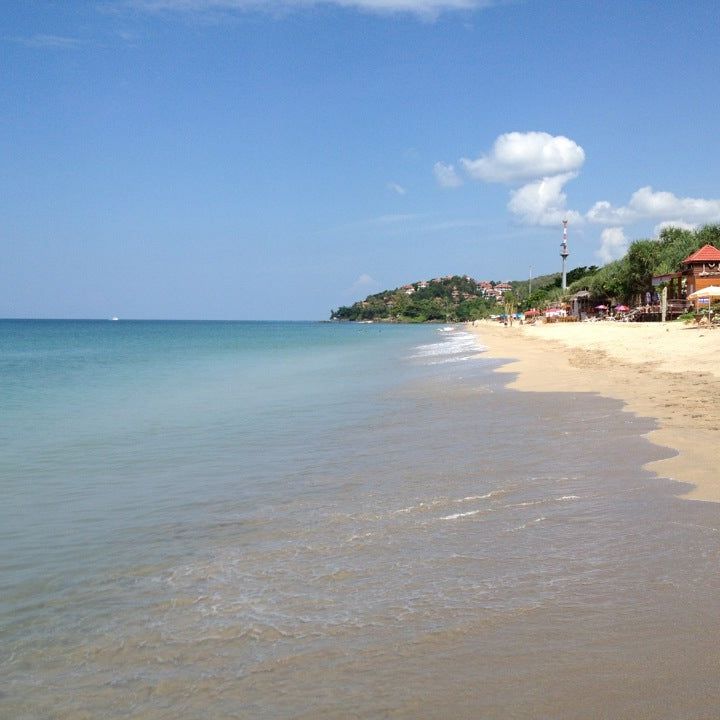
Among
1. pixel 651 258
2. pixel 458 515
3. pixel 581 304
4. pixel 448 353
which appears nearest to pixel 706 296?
pixel 448 353

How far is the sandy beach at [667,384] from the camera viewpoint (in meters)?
7.33

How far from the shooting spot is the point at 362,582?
446cm

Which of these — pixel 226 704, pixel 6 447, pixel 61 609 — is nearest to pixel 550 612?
pixel 226 704

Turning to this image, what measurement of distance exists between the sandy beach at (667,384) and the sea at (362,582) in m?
0.40

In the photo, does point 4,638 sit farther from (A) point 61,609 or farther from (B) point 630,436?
(B) point 630,436

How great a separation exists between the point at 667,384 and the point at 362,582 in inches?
489

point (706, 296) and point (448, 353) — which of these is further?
point (706, 296)

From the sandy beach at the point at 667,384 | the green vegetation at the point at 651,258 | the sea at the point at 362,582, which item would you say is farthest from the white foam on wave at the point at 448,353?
the green vegetation at the point at 651,258

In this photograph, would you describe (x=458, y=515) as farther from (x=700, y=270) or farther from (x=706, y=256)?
(x=706, y=256)

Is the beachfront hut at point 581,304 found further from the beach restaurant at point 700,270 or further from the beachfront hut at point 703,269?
the beachfront hut at point 703,269

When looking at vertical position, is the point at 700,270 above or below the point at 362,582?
above

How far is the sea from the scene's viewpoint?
312 centimetres

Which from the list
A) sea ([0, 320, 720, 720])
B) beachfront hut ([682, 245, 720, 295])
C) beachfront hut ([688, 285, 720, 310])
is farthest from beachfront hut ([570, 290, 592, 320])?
sea ([0, 320, 720, 720])

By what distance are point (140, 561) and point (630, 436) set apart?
666 centimetres
